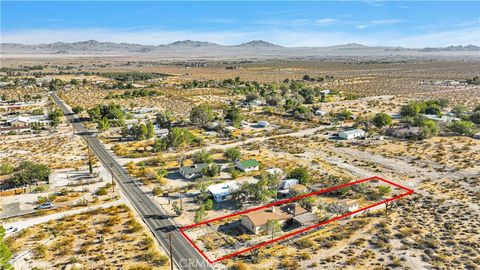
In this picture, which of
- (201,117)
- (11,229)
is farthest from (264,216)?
(201,117)

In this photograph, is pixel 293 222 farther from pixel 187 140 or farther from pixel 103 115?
pixel 103 115

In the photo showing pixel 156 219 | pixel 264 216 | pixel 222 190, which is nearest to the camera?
pixel 264 216

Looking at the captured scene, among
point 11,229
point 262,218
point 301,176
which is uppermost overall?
point 301,176

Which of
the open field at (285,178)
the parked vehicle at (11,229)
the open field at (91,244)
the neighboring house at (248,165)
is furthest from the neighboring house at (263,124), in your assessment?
the parked vehicle at (11,229)

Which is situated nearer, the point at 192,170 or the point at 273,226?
the point at 273,226

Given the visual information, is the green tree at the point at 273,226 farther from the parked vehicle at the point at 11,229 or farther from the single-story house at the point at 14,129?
the single-story house at the point at 14,129

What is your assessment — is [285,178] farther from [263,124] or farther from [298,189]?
[263,124]

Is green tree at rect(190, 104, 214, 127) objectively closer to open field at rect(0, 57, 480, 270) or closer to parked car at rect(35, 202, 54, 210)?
open field at rect(0, 57, 480, 270)
